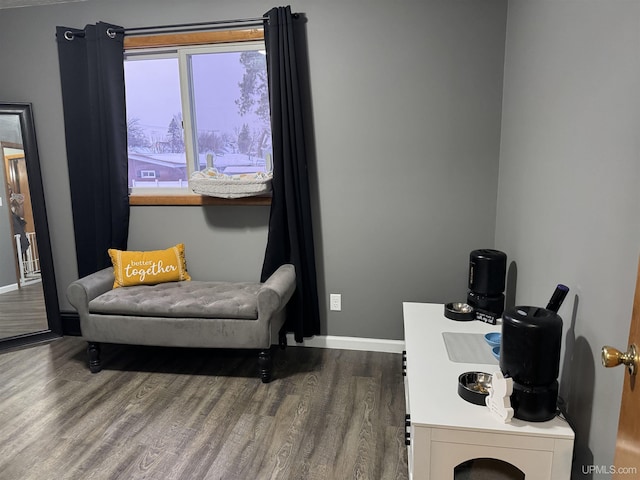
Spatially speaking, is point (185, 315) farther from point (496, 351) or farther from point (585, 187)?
point (585, 187)

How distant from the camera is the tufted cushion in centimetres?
262

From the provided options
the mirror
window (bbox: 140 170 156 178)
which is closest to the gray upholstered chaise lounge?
the mirror

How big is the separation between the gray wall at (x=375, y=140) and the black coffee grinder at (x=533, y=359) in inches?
61.8

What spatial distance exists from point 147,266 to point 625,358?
2.81m

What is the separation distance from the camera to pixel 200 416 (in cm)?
234

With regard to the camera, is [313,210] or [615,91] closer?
[615,91]

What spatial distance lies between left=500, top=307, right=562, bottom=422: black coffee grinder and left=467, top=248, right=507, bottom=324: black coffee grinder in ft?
2.46

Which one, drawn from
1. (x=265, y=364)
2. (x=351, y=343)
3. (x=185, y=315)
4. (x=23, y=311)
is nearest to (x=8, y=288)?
(x=23, y=311)

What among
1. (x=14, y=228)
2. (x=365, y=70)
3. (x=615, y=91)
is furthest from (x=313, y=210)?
(x=14, y=228)

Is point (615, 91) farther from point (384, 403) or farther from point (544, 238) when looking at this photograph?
point (384, 403)

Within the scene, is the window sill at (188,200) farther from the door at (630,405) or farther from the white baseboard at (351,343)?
A: the door at (630,405)

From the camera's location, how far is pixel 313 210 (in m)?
3.02

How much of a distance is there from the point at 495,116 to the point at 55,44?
310 centimetres

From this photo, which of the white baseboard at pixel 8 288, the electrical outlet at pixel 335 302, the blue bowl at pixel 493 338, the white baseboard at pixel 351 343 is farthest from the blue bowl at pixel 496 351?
the white baseboard at pixel 8 288
